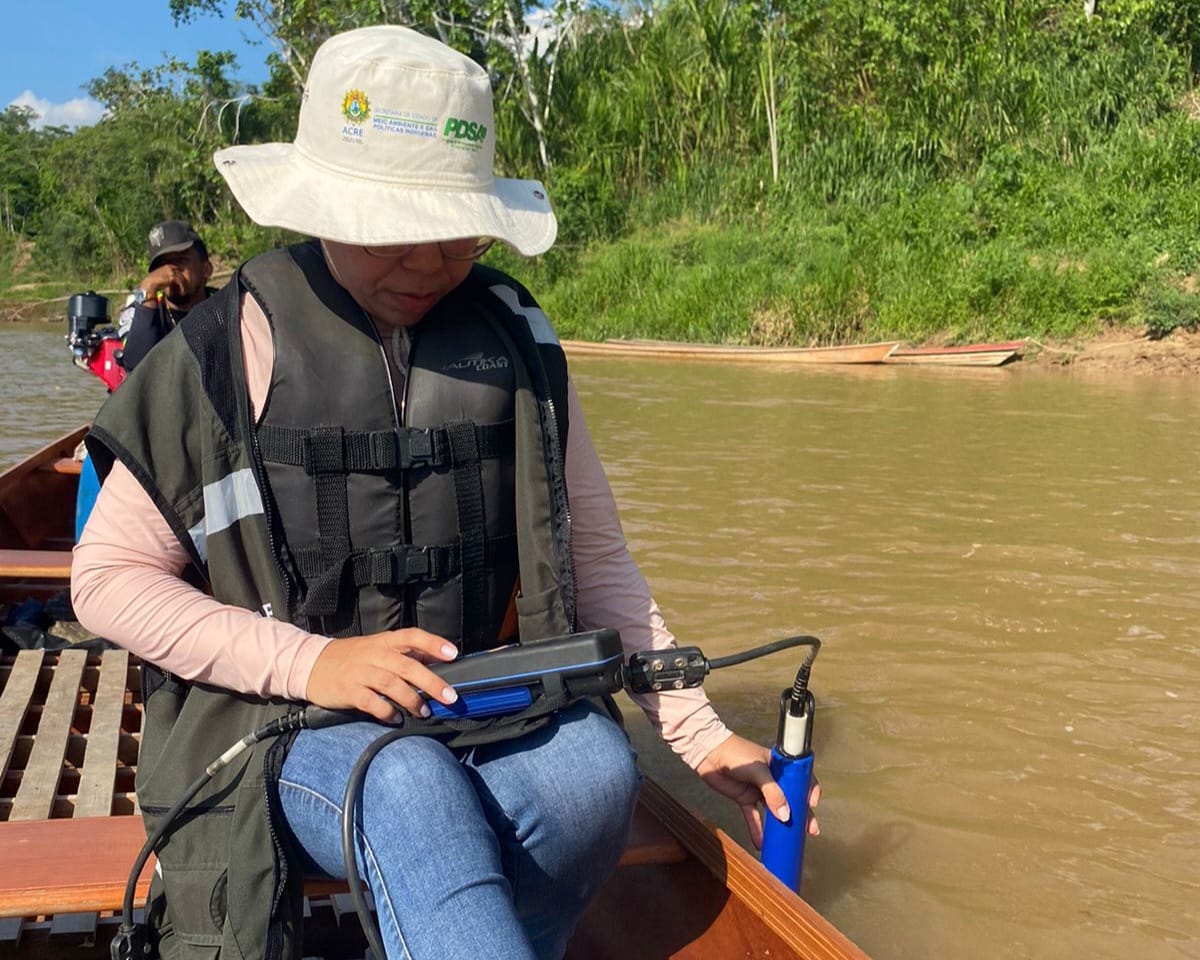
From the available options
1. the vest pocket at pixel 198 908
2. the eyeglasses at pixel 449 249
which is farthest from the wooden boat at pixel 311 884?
the eyeglasses at pixel 449 249

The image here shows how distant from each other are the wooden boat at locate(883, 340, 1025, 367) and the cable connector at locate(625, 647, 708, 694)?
11029 millimetres

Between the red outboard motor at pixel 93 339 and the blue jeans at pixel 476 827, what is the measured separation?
10.3ft

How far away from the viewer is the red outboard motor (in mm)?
4195

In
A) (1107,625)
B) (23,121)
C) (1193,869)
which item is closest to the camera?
(1193,869)

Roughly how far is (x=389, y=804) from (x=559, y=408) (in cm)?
63

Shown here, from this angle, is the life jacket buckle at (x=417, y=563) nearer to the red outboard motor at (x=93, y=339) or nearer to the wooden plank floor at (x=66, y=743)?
the wooden plank floor at (x=66, y=743)

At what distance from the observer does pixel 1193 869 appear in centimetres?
258

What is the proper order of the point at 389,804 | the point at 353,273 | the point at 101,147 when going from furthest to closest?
the point at 101,147, the point at 353,273, the point at 389,804

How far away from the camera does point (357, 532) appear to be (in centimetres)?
155

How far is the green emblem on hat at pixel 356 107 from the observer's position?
1485 mm

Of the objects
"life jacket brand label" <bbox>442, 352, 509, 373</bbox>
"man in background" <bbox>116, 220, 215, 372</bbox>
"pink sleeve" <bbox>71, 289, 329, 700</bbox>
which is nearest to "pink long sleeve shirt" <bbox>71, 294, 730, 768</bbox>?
"pink sleeve" <bbox>71, 289, 329, 700</bbox>

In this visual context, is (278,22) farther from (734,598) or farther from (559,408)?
(559,408)

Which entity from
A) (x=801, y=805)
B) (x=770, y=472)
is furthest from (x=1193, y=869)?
(x=770, y=472)

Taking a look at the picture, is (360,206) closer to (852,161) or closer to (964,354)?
(964,354)
